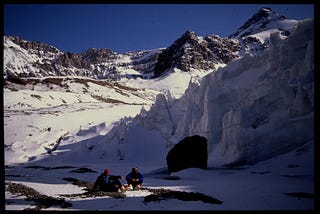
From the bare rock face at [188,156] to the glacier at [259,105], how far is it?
10.3ft

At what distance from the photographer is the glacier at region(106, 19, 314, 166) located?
88.6 feet

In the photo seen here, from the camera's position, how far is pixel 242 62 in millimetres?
37906

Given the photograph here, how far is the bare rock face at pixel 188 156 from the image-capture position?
27344mm

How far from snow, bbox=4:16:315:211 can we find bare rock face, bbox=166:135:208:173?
2.95 ft

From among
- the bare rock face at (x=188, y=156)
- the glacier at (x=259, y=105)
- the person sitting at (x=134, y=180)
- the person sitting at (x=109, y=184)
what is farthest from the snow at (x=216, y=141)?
the person sitting at (x=134, y=180)

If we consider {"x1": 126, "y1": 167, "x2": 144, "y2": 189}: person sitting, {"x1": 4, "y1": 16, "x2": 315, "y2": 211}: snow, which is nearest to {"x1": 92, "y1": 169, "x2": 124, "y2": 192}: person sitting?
{"x1": 4, "y1": 16, "x2": 315, "y2": 211}: snow

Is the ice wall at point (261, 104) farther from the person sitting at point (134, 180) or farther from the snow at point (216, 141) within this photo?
the person sitting at point (134, 180)

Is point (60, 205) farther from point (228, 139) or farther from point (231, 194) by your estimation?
point (228, 139)

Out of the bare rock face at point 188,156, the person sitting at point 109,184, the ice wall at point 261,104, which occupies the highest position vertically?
the ice wall at point 261,104

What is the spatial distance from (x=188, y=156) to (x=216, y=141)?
702 cm

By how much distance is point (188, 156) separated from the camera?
27.8m

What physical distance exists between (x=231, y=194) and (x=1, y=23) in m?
12.3

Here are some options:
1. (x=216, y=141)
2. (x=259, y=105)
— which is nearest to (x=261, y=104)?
(x=259, y=105)

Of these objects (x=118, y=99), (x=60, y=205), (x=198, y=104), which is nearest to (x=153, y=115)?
(x=198, y=104)
